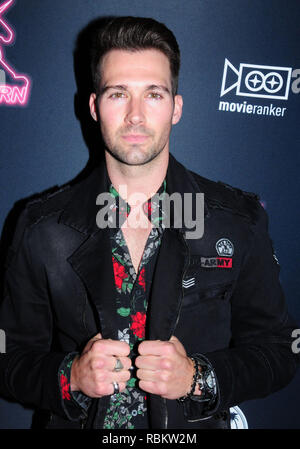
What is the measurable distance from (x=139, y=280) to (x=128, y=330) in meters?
0.24

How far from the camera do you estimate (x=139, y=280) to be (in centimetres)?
193

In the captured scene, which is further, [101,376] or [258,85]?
[258,85]

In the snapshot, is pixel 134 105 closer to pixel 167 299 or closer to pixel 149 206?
pixel 149 206

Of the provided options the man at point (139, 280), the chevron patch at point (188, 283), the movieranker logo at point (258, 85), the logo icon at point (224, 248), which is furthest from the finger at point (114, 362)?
the movieranker logo at point (258, 85)

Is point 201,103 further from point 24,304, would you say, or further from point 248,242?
point 24,304

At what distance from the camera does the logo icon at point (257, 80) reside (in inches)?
101

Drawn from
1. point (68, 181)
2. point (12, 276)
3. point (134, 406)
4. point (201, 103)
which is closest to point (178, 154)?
point (201, 103)

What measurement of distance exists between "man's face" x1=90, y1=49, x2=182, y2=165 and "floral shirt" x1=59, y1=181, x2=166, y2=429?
500mm

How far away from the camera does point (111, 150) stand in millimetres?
2031

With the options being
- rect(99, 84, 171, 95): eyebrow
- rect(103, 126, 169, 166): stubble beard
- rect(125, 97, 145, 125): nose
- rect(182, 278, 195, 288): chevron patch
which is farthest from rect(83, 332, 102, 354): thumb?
rect(99, 84, 171, 95): eyebrow

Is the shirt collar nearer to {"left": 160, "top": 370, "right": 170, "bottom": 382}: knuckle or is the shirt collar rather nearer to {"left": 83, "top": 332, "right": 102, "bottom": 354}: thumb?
{"left": 83, "top": 332, "right": 102, "bottom": 354}: thumb

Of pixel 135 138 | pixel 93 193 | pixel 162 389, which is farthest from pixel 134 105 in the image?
pixel 162 389

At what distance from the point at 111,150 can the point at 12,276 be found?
813mm

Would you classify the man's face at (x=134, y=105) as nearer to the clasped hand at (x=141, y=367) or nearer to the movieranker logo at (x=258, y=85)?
the movieranker logo at (x=258, y=85)
